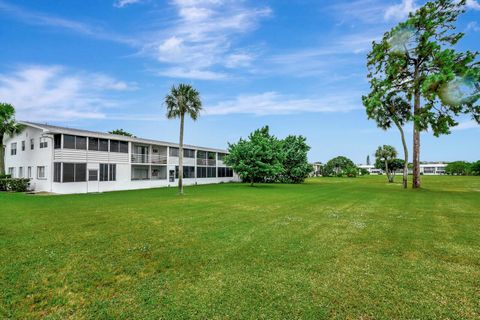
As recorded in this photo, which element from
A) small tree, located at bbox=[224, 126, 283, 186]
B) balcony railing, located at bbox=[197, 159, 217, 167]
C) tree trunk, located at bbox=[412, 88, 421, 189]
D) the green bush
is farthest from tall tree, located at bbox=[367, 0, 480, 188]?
the green bush

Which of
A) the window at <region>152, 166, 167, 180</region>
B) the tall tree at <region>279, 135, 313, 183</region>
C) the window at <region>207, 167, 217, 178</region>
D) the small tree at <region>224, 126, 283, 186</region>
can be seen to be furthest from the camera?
the tall tree at <region>279, 135, 313, 183</region>

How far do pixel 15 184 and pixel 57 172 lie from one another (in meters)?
4.91

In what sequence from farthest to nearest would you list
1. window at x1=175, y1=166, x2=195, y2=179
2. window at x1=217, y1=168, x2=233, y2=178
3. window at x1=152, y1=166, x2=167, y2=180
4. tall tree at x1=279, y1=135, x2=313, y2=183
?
window at x1=217, y1=168, x2=233, y2=178
tall tree at x1=279, y1=135, x2=313, y2=183
window at x1=175, y1=166, x2=195, y2=179
window at x1=152, y1=166, x2=167, y2=180

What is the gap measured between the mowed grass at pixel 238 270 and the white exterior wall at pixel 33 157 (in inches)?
658

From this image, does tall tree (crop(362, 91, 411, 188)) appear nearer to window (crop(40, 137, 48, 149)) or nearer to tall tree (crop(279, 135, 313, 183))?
tall tree (crop(279, 135, 313, 183))

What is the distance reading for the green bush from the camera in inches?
934

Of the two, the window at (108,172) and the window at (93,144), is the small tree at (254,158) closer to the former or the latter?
the window at (108,172)

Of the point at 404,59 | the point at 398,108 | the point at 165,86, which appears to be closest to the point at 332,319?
the point at 165,86

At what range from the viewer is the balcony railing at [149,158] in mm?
30078

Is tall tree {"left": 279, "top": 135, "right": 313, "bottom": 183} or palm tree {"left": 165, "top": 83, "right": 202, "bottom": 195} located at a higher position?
palm tree {"left": 165, "top": 83, "right": 202, "bottom": 195}

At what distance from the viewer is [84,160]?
80.6 feet

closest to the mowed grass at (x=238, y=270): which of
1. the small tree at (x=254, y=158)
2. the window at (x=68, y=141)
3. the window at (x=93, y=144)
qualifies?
the window at (x=68, y=141)

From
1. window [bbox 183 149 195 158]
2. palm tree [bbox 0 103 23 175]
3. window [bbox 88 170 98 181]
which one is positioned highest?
palm tree [bbox 0 103 23 175]

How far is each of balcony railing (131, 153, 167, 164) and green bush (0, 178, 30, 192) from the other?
1010 centimetres
